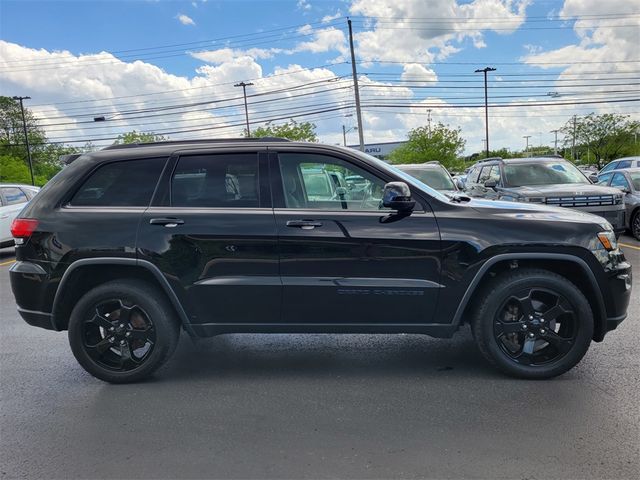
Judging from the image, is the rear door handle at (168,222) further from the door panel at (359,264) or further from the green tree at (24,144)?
the green tree at (24,144)

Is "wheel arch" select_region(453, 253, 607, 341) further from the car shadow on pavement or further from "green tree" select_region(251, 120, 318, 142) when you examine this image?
"green tree" select_region(251, 120, 318, 142)

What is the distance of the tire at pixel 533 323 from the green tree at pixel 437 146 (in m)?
47.9

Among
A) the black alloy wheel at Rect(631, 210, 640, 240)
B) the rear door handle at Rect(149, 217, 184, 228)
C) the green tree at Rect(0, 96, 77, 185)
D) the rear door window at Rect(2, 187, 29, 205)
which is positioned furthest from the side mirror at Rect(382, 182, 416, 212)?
the green tree at Rect(0, 96, 77, 185)

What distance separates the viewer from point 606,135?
160 ft

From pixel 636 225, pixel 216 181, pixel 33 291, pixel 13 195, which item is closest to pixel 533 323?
pixel 216 181

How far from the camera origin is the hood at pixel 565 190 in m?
8.38

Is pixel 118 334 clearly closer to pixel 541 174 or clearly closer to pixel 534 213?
pixel 534 213

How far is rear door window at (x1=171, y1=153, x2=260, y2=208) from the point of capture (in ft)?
12.3

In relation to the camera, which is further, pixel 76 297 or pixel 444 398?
pixel 76 297

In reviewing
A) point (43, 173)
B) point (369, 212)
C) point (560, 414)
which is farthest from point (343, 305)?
point (43, 173)

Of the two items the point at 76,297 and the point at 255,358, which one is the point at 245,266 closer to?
the point at 255,358

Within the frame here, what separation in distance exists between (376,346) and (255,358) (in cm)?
113

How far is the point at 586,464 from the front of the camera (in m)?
2.60

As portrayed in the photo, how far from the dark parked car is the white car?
394 inches
